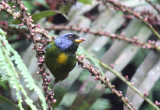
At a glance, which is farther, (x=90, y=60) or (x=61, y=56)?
(x=90, y=60)

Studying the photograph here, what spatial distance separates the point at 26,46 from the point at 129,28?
941mm

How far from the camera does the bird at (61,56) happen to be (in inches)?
60.2

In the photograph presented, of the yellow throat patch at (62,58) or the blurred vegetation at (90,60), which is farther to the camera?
the blurred vegetation at (90,60)

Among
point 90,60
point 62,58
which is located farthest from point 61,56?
point 90,60

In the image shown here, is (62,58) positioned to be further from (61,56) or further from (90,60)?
(90,60)

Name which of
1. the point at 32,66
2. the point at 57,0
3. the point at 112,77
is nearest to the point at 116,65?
the point at 112,77

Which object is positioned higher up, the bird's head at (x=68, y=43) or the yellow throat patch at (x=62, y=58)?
the bird's head at (x=68, y=43)

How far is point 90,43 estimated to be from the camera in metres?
2.43

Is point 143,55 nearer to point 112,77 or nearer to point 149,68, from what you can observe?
point 149,68

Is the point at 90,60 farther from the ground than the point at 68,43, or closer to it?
closer to it

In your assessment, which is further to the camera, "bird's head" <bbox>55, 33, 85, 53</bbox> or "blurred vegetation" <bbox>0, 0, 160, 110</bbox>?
"blurred vegetation" <bbox>0, 0, 160, 110</bbox>

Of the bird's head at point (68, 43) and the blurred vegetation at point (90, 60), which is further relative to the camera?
the blurred vegetation at point (90, 60)

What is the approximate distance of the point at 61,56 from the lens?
1.56m

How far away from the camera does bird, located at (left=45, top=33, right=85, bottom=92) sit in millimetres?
1528
